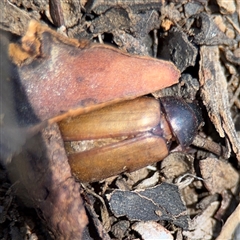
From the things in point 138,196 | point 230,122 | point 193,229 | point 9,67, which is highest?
point 9,67

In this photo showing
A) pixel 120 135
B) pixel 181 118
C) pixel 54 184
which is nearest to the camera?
pixel 54 184

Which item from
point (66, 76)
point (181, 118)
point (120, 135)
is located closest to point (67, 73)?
point (66, 76)

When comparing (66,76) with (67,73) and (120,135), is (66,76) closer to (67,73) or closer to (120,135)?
(67,73)

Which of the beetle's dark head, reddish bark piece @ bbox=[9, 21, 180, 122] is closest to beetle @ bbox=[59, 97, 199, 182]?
the beetle's dark head

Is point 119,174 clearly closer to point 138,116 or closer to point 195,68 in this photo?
point 138,116

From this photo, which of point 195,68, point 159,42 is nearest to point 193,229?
point 195,68

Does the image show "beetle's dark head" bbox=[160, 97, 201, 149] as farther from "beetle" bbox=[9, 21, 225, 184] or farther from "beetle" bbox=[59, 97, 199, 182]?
"beetle" bbox=[9, 21, 225, 184]
